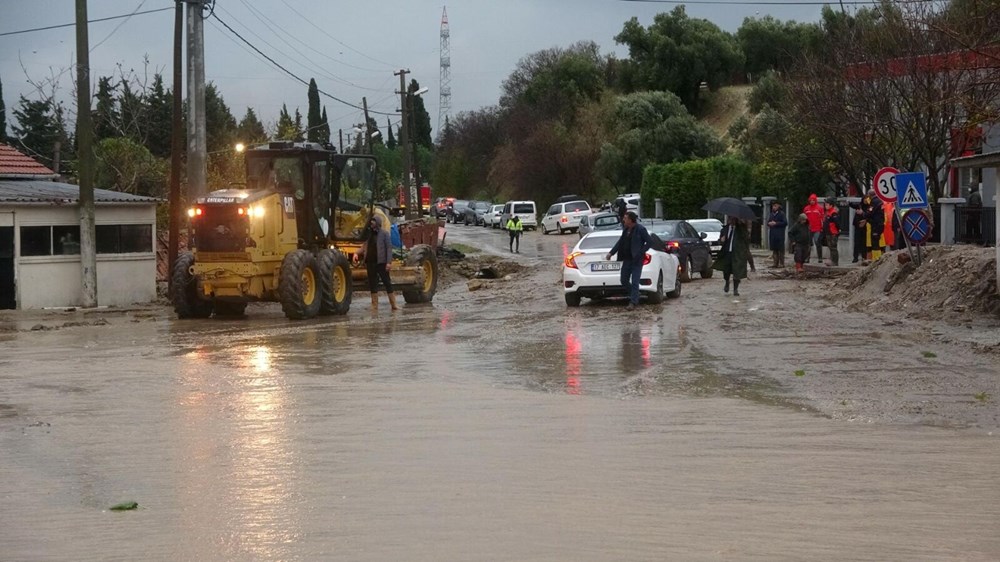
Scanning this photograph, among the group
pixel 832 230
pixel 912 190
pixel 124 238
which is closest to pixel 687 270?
pixel 832 230

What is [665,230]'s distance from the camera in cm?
2986

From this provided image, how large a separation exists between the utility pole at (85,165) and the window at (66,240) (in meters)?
0.44

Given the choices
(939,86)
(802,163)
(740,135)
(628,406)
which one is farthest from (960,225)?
(740,135)

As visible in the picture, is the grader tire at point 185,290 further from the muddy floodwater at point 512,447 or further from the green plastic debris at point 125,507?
the green plastic debris at point 125,507

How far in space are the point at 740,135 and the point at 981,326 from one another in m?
48.3

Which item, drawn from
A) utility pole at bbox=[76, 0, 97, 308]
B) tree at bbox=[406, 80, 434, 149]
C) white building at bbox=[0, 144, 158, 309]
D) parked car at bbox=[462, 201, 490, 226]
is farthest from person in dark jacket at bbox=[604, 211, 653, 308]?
tree at bbox=[406, 80, 434, 149]

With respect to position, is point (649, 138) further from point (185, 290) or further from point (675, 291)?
point (185, 290)

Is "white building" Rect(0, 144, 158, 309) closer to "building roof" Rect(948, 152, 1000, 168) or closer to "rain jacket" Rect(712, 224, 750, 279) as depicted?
"rain jacket" Rect(712, 224, 750, 279)

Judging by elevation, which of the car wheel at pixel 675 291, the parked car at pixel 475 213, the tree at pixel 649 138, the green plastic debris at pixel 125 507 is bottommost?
the green plastic debris at pixel 125 507

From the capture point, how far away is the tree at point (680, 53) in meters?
84.0

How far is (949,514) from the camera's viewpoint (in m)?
7.98

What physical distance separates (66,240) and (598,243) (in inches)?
496

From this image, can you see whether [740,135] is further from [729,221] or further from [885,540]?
[885,540]

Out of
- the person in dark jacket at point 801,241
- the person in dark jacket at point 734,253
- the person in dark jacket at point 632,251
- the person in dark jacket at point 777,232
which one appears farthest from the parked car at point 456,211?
the person in dark jacket at point 632,251
